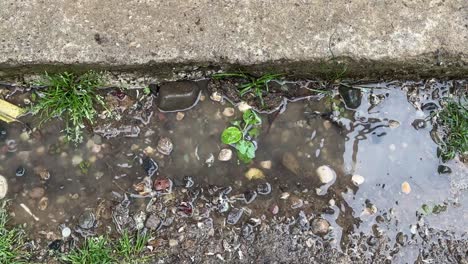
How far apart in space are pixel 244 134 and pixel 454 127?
3.56 feet

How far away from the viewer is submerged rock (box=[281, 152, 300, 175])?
2.90 metres

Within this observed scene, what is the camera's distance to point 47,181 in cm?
289

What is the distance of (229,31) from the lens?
2711mm

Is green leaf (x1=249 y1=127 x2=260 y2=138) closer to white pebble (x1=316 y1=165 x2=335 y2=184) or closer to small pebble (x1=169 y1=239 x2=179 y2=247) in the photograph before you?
white pebble (x1=316 y1=165 x2=335 y2=184)

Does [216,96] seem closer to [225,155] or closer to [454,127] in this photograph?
[225,155]

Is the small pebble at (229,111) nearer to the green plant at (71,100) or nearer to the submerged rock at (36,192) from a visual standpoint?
the green plant at (71,100)

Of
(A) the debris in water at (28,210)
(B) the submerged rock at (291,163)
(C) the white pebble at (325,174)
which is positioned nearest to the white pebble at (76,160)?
(A) the debris in water at (28,210)

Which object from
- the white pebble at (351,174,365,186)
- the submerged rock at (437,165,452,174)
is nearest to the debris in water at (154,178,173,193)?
the white pebble at (351,174,365,186)

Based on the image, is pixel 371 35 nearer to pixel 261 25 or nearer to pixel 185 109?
→ pixel 261 25

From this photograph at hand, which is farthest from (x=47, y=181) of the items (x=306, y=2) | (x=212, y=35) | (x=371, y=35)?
(x=371, y=35)

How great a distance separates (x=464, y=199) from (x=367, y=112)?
0.67 metres

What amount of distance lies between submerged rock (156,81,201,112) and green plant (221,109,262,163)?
254 mm

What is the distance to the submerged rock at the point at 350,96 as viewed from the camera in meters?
2.89

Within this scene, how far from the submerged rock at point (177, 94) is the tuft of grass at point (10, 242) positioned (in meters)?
0.96
